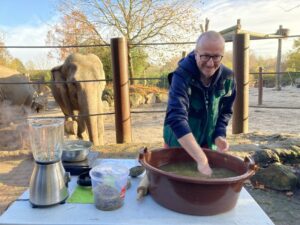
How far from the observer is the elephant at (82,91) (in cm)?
413

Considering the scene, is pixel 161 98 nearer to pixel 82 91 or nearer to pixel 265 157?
pixel 82 91

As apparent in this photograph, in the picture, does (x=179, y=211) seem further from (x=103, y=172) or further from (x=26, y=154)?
(x=26, y=154)

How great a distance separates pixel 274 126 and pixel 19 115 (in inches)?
201

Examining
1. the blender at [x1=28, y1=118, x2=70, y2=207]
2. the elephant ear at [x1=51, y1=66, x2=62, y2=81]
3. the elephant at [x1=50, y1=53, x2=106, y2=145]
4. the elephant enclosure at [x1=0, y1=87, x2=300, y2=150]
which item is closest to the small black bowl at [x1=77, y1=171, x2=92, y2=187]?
the blender at [x1=28, y1=118, x2=70, y2=207]

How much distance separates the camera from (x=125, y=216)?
1016 mm

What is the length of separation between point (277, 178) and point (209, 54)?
5.35 feet

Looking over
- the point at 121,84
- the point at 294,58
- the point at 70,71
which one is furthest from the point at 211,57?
the point at 294,58

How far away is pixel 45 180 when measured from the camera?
1036mm

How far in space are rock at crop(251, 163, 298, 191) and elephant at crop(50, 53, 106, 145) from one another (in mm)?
2276

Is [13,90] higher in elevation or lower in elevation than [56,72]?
lower

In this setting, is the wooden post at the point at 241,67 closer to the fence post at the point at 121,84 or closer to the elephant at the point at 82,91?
the fence post at the point at 121,84

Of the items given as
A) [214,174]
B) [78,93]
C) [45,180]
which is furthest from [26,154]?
[214,174]

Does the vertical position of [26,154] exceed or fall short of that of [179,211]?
it falls short

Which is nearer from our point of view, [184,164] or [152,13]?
[184,164]
